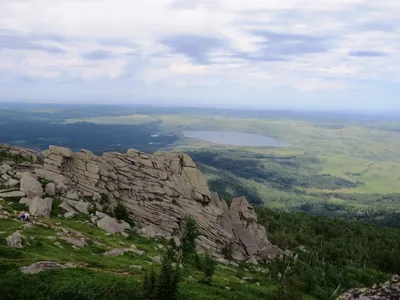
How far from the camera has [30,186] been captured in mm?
45656

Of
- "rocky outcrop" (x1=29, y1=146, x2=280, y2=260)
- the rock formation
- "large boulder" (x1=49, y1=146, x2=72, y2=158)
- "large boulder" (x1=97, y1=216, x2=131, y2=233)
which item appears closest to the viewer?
"large boulder" (x1=97, y1=216, x2=131, y2=233)

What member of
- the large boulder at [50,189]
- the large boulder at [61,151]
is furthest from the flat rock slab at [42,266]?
the large boulder at [61,151]

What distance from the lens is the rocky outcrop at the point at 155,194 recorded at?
51719mm

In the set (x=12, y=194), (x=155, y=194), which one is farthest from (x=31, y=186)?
(x=155, y=194)

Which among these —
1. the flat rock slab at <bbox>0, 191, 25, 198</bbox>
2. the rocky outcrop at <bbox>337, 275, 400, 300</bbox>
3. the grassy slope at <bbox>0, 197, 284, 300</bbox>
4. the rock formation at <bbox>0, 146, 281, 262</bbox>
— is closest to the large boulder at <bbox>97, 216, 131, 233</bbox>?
the rock formation at <bbox>0, 146, 281, 262</bbox>

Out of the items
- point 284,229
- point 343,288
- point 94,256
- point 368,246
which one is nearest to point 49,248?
point 94,256

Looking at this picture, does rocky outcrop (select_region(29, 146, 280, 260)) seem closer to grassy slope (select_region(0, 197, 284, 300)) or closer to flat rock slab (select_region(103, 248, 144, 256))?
grassy slope (select_region(0, 197, 284, 300))

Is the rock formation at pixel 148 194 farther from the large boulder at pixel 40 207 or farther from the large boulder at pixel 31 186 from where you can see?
the large boulder at pixel 40 207

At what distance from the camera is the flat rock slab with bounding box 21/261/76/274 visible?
24.9 m

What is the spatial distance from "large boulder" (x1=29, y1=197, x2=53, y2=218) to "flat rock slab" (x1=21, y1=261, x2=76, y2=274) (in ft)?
47.7

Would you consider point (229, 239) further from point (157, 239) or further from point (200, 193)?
point (157, 239)

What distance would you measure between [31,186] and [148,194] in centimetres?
1745

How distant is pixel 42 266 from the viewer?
2583 centimetres

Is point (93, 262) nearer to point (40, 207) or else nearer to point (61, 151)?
point (40, 207)
